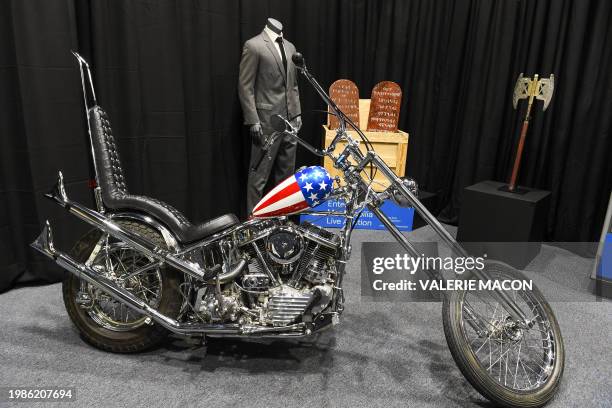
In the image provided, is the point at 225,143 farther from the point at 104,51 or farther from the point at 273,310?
the point at 273,310

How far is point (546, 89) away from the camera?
3.23m

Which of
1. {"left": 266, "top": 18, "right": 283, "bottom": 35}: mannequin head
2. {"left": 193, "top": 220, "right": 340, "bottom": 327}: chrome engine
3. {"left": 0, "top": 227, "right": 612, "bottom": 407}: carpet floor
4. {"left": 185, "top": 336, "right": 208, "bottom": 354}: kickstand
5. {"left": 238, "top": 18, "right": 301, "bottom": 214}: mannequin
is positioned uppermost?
{"left": 266, "top": 18, "right": 283, "bottom": 35}: mannequin head

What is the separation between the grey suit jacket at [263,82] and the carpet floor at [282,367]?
1.65 meters

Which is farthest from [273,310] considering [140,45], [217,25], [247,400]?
[217,25]

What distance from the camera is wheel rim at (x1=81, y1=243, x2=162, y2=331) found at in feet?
6.76

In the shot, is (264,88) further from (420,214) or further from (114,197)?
(420,214)

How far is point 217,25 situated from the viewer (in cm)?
331

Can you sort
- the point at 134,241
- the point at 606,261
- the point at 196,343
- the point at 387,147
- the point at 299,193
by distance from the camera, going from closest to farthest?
the point at 299,193
the point at 134,241
the point at 196,343
the point at 606,261
the point at 387,147

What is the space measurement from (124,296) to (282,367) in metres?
0.76

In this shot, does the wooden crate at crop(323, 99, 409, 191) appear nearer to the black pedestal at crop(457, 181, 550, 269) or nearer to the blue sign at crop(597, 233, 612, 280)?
the black pedestal at crop(457, 181, 550, 269)

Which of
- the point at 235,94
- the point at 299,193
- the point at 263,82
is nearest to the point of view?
the point at 299,193

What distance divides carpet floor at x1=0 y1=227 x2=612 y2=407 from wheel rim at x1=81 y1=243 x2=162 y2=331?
6.3 inches

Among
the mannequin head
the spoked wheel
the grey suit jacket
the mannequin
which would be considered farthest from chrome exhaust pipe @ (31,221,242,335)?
the mannequin head

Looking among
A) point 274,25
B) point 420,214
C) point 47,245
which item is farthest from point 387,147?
point 47,245
